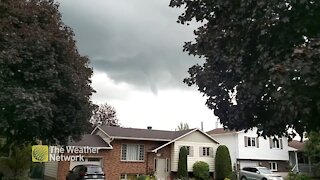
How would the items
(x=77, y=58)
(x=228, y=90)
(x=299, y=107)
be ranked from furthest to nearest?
(x=77, y=58) < (x=228, y=90) < (x=299, y=107)

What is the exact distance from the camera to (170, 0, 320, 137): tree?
22.5 ft

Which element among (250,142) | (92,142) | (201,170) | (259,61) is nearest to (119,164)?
(92,142)

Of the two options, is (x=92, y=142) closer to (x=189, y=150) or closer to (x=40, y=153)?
(x=40, y=153)

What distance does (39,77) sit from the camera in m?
15.9

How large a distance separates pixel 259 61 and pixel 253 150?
116ft

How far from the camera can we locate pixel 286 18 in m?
7.05

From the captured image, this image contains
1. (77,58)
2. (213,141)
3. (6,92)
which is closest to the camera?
(6,92)

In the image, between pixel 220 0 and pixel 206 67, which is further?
pixel 206 67

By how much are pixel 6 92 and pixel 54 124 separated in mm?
3780

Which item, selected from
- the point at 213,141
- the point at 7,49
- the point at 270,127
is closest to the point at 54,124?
the point at 7,49

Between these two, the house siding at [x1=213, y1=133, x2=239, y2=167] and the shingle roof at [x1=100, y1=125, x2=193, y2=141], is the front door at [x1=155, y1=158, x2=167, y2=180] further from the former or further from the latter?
the house siding at [x1=213, y1=133, x2=239, y2=167]

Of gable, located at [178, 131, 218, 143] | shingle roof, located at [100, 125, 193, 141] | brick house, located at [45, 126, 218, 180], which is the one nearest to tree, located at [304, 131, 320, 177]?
brick house, located at [45, 126, 218, 180]

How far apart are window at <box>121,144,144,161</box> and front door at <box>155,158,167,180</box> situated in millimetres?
1793

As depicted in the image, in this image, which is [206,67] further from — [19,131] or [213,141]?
[213,141]
